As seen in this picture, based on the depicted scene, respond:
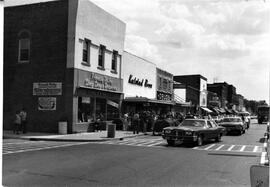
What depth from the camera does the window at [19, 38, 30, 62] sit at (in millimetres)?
26953

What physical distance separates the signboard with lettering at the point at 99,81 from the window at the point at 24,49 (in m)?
4.52

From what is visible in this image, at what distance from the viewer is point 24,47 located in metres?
27.2

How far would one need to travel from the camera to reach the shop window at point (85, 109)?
2627 cm

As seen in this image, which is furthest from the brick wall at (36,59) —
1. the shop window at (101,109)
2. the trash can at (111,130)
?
the shop window at (101,109)

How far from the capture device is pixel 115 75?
102 feet

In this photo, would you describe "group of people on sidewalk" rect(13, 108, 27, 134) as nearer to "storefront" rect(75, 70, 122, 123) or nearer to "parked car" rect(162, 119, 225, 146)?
"storefront" rect(75, 70, 122, 123)

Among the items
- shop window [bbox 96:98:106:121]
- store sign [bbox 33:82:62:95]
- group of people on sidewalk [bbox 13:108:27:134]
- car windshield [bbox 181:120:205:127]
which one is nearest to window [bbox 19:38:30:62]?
store sign [bbox 33:82:62:95]

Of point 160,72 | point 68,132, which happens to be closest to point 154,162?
point 68,132

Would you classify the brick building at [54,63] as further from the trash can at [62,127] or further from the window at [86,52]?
the trash can at [62,127]

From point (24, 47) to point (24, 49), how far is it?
0.15m

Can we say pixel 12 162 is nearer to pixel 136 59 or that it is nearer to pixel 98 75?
pixel 98 75

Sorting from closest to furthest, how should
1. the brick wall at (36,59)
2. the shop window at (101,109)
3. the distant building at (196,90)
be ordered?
the brick wall at (36,59) → the shop window at (101,109) → the distant building at (196,90)

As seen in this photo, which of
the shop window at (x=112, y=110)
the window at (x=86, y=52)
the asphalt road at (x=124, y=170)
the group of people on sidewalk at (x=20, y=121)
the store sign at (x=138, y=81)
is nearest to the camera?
the asphalt road at (x=124, y=170)

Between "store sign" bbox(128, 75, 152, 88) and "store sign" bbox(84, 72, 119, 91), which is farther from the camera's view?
"store sign" bbox(128, 75, 152, 88)
